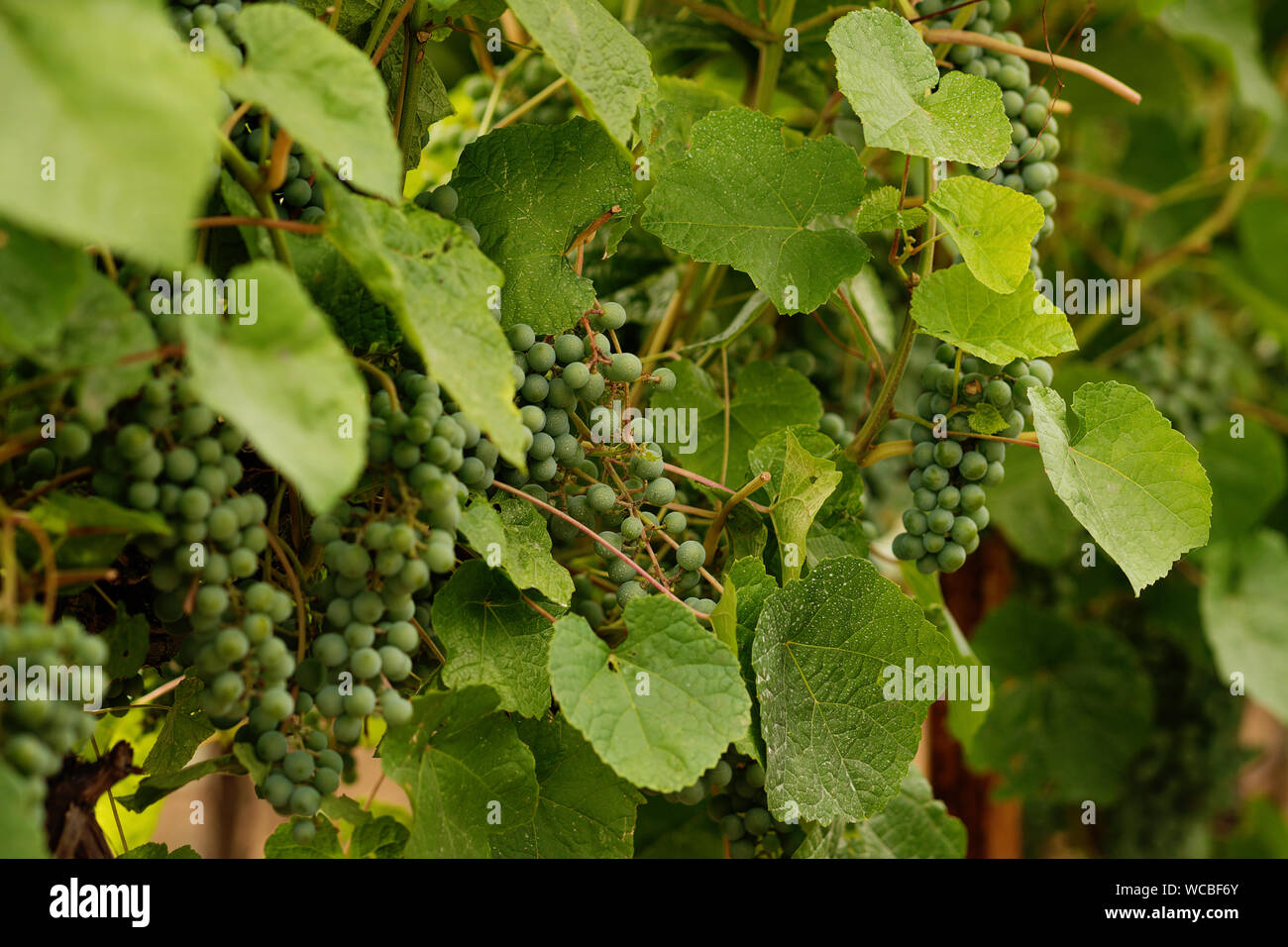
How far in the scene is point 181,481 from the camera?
484 mm

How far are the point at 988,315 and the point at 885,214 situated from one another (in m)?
0.10

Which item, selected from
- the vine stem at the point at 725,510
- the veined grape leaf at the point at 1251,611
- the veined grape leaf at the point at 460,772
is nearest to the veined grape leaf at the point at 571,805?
the veined grape leaf at the point at 460,772

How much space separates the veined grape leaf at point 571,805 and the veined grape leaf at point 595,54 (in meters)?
0.40

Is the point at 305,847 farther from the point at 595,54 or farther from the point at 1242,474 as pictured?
the point at 1242,474

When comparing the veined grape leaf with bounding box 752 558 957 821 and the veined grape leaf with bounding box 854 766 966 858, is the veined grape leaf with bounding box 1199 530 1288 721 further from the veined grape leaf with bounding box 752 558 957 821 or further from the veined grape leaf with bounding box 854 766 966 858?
the veined grape leaf with bounding box 752 558 957 821

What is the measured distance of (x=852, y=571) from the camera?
693 millimetres

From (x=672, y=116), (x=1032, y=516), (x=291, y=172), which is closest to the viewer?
(x=291, y=172)

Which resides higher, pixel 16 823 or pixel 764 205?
pixel 764 205

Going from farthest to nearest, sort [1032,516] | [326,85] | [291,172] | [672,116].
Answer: [1032,516]
[672,116]
[291,172]
[326,85]

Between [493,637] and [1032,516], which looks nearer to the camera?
[493,637]

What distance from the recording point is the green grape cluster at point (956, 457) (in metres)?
0.72

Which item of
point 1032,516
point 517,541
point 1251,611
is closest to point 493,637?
point 517,541
